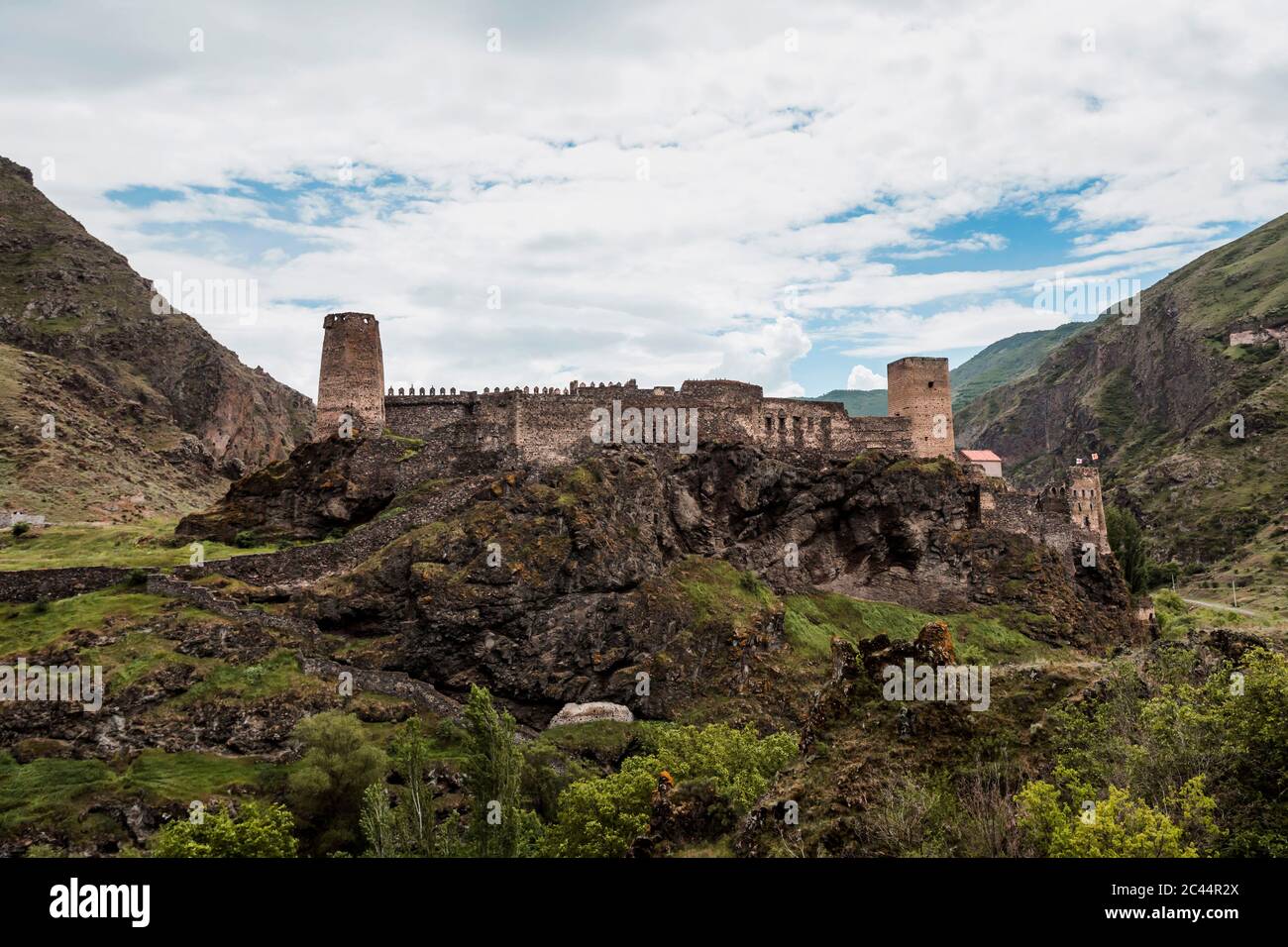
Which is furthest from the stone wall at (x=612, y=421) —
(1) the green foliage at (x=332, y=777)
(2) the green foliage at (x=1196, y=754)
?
(2) the green foliage at (x=1196, y=754)

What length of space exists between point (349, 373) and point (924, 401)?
41943 millimetres

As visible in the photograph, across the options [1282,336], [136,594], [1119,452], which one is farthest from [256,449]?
[1282,336]

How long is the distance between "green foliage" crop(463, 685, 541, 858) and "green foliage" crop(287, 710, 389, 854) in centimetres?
366

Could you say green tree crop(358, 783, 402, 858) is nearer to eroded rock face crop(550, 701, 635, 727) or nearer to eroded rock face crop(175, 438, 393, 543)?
eroded rock face crop(550, 701, 635, 727)

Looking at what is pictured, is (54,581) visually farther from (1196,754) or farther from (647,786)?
(1196,754)

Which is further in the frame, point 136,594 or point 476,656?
point 476,656

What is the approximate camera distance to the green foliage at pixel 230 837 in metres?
28.8

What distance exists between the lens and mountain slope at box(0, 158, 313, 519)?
7312 centimetres

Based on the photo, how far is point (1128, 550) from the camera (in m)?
94.2

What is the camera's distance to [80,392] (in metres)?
90.5

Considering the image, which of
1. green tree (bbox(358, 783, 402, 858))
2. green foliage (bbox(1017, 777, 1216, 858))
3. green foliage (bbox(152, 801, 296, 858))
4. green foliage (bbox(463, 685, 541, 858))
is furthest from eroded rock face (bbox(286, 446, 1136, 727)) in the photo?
green foliage (bbox(1017, 777, 1216, 858))

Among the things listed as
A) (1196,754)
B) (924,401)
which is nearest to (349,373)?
(924,401)
